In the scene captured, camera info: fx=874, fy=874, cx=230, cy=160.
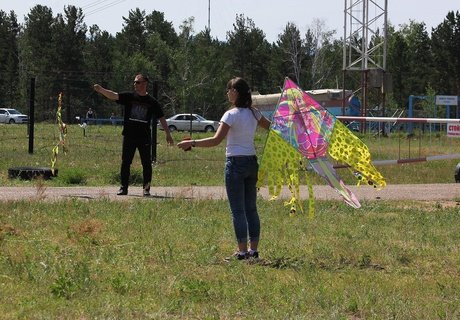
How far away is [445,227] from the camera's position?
32.8 ft

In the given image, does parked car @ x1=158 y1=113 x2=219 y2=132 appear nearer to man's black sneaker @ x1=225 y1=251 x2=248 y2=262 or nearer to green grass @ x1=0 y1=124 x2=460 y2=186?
green grass @ x1=0 y1=124 x2=460 y2=186

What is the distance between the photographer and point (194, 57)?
7331 centimetres

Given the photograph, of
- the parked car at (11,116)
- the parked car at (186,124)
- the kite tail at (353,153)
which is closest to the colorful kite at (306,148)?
the kite tail at (353,153)

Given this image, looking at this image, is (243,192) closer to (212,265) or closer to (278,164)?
(278,164)

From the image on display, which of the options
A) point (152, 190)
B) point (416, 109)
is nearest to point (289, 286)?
point (152, 190)

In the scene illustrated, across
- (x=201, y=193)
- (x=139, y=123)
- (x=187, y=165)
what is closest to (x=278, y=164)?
(x=139, y=123)

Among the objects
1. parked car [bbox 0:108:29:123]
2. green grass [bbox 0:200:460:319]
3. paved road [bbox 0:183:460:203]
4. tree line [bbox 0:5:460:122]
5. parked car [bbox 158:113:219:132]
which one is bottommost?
green grass [bbox 0:200:460:319]

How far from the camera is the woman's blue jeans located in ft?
25.5

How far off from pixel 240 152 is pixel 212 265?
3.51 feet

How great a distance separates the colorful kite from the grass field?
662 mm

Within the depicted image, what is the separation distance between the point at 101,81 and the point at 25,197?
1988 inches

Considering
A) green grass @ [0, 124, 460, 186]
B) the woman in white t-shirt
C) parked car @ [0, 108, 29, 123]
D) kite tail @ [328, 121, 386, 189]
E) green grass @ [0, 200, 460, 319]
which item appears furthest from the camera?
parked car @ [0, 108, 29, 123]

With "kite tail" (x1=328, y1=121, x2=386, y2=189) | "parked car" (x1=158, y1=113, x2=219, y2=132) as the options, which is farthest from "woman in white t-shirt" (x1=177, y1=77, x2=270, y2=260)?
"parked car" (x1=158, y1=113, x2=219, y2=132)

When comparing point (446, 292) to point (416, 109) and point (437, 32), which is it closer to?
point (416, 109)
